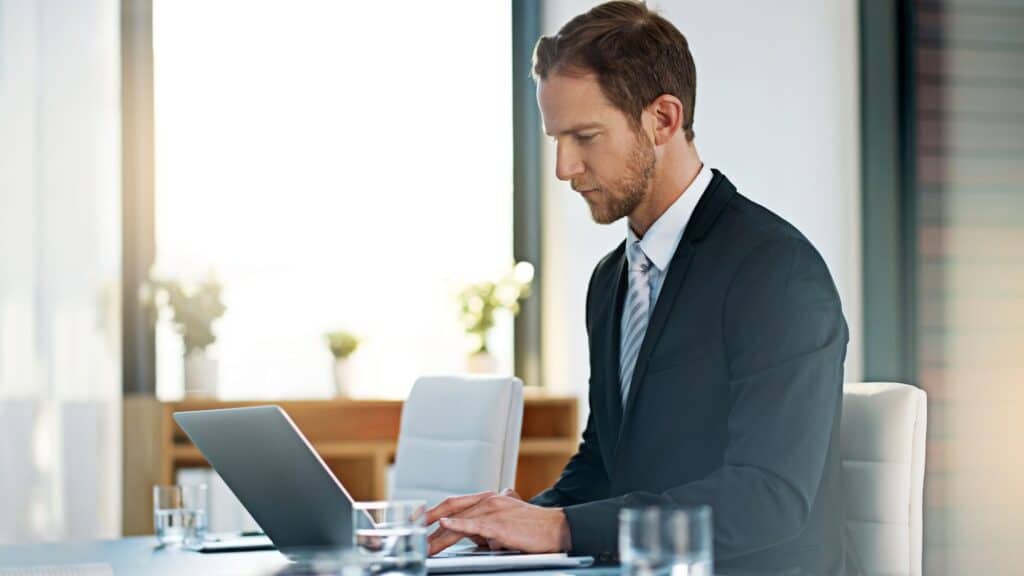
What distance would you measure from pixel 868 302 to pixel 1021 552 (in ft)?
2.97

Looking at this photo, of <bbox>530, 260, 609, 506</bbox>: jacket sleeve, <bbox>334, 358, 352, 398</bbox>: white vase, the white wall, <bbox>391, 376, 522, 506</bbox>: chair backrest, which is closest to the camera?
<bbox>530, 260, 609, 506</bbox>: jacket sleeve

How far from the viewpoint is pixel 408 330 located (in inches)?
182

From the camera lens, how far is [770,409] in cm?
162

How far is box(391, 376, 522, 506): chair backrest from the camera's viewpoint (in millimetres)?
2443

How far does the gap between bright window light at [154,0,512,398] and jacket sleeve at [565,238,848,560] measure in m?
2.82

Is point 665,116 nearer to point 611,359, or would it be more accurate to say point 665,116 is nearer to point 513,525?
point 611,359

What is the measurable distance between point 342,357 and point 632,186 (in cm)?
258

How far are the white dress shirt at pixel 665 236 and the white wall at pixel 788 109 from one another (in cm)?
235

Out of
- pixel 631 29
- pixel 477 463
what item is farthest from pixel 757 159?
pixel 631 29

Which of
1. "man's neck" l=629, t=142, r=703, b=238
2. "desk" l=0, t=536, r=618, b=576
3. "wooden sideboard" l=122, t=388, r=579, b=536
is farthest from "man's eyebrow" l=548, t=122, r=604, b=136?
"wooden sideboard" l=122, t=388, r=579, b=536

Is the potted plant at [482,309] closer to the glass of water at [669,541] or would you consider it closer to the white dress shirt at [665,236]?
the white dress shirt at [665,236]

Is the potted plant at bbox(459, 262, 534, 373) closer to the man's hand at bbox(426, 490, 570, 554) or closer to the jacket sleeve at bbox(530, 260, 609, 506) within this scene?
Answer: the jacket sleeve at bbox(530, 260, 609, 506)

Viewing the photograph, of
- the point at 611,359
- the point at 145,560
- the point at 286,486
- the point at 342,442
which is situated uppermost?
the point at 611,359

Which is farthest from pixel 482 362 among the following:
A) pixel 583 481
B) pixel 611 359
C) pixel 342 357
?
pixel 611 359
